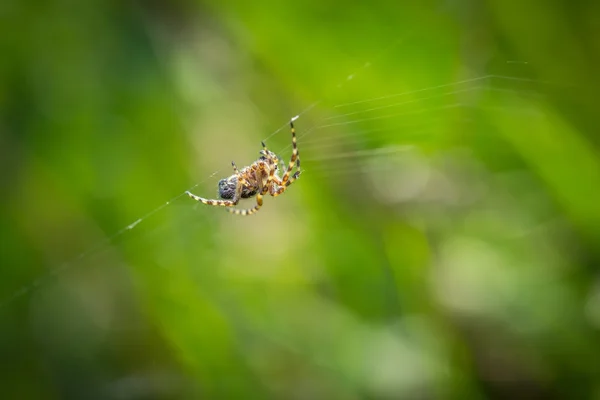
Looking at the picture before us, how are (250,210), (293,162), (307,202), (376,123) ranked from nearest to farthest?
1. (376,123)
2. (307,202)
3. (293,162)
4. (250,210)

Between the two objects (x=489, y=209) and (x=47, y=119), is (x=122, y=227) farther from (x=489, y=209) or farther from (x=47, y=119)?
(x=489, y=209)

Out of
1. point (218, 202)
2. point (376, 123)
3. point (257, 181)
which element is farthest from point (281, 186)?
point (376, 123)

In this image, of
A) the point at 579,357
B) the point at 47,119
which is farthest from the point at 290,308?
the point at 47,119

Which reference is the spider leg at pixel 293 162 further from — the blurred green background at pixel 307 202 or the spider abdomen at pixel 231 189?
the spider abdomen at pixel 231 189

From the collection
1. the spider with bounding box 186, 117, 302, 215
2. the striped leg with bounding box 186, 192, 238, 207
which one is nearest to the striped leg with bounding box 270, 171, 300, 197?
the spider with bounding box 186, 117, 302, 215

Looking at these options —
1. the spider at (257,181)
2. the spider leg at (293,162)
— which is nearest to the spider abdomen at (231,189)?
the spider at (257,181)

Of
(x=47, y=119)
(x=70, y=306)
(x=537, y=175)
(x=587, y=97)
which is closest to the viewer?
(x=587, y=97)

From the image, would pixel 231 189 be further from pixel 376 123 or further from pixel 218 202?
pixel 376 123
